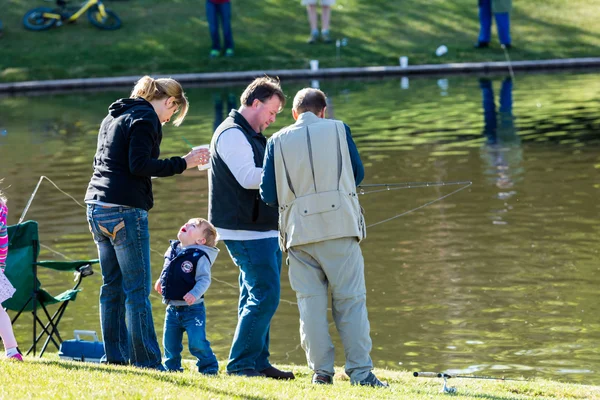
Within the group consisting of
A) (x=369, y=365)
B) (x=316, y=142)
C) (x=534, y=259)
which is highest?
(x=316, y=142)

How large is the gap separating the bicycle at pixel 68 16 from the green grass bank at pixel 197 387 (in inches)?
983

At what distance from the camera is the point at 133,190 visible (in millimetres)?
5762

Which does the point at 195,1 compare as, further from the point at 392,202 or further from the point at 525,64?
the point at 392,202

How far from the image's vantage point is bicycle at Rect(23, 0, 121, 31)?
3017cm

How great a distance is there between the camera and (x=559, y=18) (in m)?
29.2

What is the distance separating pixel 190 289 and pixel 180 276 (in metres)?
0.09

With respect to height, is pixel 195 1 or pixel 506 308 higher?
pixel 195 1

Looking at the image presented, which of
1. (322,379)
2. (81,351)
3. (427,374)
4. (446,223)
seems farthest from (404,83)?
(322,379)

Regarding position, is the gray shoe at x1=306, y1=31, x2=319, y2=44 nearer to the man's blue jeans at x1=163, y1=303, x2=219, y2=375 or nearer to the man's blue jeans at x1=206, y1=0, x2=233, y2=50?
the man's blue jeans at x1=206, y1=0, x2=233, y2=50

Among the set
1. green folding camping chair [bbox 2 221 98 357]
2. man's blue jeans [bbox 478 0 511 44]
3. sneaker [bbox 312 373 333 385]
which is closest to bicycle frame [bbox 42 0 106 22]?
man's blue jeans [bbox 478 0 511 44]

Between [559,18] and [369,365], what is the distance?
24.9 metres

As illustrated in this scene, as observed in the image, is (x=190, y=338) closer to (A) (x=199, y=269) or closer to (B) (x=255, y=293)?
(A) (x=199, y=269)

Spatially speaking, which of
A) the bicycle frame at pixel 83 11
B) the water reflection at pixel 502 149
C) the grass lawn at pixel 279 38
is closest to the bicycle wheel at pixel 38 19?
the bicycle frame at pixel 83 11

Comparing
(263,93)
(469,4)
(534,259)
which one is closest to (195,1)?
(469,4)
